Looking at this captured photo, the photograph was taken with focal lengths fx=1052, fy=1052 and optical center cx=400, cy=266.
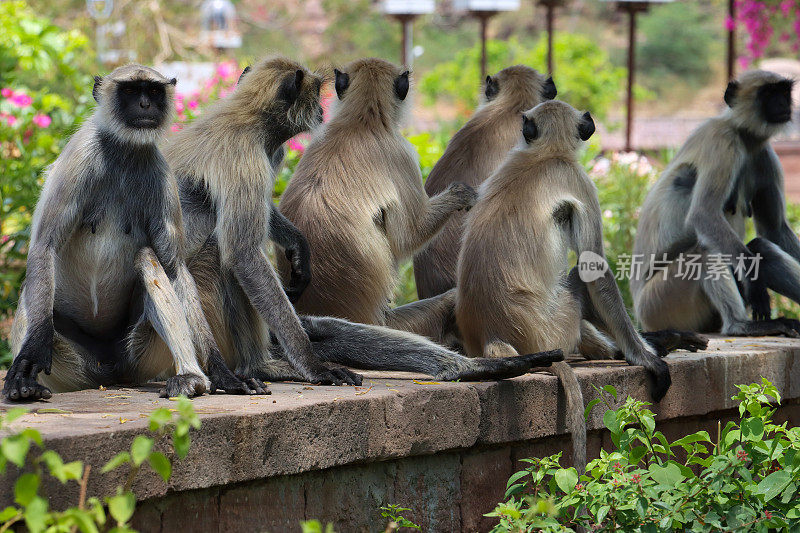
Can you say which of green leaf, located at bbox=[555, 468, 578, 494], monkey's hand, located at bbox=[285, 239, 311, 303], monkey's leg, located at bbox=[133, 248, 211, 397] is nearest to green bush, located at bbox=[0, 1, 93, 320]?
monkey's hand, located at bbox=[285, 239, 311, 303]

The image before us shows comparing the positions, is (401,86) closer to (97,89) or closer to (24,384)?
(97,89)

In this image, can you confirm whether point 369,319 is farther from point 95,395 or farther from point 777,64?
point 777,64

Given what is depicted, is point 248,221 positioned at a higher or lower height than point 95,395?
higher

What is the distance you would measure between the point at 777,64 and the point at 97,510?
19873 mm

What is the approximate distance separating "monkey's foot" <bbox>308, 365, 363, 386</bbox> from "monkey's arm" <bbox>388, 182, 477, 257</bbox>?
880 mm

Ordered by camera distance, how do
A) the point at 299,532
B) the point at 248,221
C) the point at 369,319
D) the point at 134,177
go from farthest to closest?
the point at 369,319 < the point at 248,221 < the point at 134,177 < the point at 299,532

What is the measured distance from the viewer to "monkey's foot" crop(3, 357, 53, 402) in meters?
2.98

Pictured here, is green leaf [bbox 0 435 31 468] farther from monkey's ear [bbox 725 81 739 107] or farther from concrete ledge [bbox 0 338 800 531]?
monkey's ear [bbox 725 81 739 107]

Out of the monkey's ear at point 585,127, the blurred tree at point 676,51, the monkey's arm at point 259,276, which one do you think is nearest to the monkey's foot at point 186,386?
the monkey's arm at point 259,276

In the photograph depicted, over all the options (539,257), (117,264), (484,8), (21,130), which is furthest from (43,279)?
(484,8)

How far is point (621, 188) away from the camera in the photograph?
8492 millimetres

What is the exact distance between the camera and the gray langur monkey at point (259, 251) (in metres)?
3.55

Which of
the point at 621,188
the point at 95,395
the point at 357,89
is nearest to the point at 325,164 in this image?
the point at 357,89

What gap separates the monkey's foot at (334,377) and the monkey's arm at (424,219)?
0.88m
